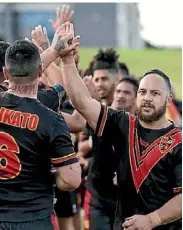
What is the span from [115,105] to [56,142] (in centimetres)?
311

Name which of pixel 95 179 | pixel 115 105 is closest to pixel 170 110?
pixel 115 105

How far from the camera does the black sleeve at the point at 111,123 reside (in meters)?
5.85

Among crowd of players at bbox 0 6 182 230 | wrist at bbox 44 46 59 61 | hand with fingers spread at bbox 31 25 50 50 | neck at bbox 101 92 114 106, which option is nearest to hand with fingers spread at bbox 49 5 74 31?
crowd of players at bbox 0 6 182 230

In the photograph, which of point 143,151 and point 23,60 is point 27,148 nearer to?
point 23,60

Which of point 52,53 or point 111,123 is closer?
point 52,53

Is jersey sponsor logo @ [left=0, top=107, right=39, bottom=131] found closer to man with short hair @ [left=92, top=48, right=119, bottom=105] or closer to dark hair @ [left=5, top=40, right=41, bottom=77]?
dark hair @ [left=5, top=40, right=41, bottom=77]

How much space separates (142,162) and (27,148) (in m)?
1.22

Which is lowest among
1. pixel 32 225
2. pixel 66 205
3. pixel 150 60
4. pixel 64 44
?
pixel 66 205

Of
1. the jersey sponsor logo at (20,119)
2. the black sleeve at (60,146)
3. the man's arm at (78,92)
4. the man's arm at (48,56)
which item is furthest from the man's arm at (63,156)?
the man's arm at (78,92)

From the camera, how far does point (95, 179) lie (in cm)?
725

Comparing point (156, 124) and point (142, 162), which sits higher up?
point (156, 124)

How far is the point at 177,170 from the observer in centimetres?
573

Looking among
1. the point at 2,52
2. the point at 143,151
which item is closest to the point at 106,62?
the point at 143,151

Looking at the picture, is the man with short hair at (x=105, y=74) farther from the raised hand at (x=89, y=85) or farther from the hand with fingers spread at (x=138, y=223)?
the hand with fingers spread at (x=138, y=223)
